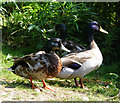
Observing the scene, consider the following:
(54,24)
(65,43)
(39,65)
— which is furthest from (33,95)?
(54,24)

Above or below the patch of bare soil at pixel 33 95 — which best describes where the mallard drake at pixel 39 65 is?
above

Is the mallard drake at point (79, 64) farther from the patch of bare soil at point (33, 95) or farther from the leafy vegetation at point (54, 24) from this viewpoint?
the leafy vegetation at point (54, 24)

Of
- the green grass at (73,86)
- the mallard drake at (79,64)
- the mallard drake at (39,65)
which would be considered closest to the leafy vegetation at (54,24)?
the green grass at (73,86)

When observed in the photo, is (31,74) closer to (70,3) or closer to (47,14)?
(47,14)

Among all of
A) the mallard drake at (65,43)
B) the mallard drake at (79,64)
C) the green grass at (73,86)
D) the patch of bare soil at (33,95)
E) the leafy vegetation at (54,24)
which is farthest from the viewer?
the leafy vegetation at (54,24)

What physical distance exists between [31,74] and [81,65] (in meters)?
1.34

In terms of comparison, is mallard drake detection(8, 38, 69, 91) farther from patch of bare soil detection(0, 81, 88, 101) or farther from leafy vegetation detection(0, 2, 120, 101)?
leafy vegetation detection(0, 2, 120, 101)

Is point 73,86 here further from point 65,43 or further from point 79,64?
point 65,43

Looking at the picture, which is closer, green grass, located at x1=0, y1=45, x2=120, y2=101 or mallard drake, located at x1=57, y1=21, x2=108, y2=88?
green grass, located at x1=0, y1=45, x2=120, y2=101

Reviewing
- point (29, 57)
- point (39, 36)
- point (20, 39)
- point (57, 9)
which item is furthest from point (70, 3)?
point (29, 57)

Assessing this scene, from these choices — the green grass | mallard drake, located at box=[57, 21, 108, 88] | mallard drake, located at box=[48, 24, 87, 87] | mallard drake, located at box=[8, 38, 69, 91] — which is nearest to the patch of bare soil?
the green grass

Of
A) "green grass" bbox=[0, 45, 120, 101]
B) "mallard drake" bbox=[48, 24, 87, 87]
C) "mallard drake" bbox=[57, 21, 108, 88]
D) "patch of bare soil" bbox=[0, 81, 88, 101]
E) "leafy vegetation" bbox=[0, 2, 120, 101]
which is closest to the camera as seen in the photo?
"patch of bare soil" bbox=[0, 81, 88, 101]

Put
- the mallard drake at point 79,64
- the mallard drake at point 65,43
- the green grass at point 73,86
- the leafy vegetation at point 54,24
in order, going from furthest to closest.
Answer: the leafy vegetation at point 54,24
the mallard drake at point 65,43
the mallard drake at point 79,64
the green grass at point 73,86

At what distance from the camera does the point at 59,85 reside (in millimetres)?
5211
